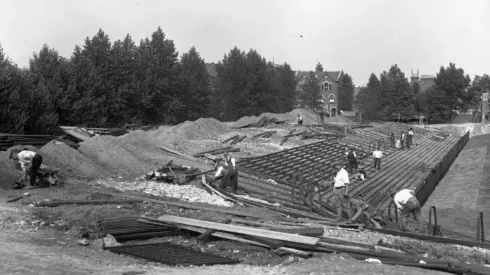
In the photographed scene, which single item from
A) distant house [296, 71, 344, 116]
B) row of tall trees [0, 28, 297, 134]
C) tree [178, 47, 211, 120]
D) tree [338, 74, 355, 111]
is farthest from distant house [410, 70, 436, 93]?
tree [178, 47, 211, 120]

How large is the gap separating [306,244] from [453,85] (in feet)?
268

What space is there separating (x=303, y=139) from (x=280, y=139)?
6.73 ft

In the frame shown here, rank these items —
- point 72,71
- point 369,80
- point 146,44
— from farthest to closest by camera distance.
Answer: point 369,80
point 146,44
point 72,71

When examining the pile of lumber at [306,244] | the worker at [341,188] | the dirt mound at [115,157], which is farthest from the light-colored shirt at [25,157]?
the worker at [341,188]

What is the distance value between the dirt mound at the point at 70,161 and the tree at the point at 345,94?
3704 inches

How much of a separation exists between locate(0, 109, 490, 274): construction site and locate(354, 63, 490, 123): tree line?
5141cm

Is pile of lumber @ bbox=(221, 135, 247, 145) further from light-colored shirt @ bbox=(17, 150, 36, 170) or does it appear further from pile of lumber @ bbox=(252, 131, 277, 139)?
light-colored shirt @ bbox=(17, 150, 36, 170)

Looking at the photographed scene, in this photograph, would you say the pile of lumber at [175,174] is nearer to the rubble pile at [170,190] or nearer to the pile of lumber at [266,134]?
the rubble pile at [170,190]

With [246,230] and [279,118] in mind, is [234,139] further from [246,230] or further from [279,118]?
[246,230]

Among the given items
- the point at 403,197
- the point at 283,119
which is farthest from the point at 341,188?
the point at 283,119

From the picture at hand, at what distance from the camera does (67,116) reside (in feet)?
120

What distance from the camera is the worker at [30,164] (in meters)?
13.9

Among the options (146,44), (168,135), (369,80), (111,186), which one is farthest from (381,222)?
(369,80)

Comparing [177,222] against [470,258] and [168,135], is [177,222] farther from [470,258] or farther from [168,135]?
[168,135]
